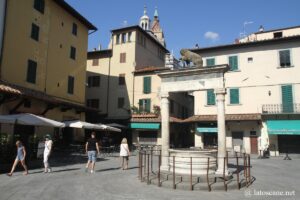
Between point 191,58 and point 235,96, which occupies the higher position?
point 235,96

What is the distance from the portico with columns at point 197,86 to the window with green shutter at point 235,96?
15.5 m

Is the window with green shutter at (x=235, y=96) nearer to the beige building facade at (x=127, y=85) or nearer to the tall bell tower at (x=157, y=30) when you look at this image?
the beige building facade at (x=127, y=85)

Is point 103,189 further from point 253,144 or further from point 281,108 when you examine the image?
point 281,108

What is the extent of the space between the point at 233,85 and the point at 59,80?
50.6ft

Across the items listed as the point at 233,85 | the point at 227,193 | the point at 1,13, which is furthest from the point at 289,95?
the point at 1,13

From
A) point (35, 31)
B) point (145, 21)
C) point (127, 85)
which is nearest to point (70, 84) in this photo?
point (35, 31)

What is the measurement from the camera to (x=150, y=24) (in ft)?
262

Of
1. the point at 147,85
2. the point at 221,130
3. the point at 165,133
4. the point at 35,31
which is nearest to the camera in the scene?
the point at 221,130

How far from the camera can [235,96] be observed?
2675 centimetres

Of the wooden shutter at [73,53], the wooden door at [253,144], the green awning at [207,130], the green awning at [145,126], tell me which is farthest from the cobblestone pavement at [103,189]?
the green awning at [145,126]

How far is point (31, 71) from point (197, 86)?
12922mm

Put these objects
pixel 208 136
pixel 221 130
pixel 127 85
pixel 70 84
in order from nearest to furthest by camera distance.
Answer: pixel 221 130 → pixel 70 84 → pixel 208 136 → pixel 127 85

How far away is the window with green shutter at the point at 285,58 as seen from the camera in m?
25.6

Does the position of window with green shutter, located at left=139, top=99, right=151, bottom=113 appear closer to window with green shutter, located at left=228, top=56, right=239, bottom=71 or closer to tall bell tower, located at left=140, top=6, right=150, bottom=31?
window with green shutter, located at left=228, top=56, right=239, bottom=71
